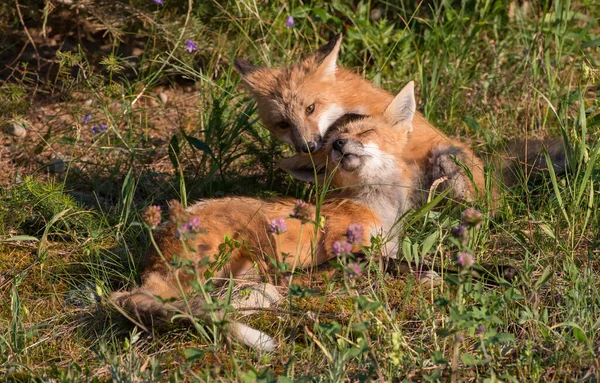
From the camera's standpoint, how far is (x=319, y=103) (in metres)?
5.52

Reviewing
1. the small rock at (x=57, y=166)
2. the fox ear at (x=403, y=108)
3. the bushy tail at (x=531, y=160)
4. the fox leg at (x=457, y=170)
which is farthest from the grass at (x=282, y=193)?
the fox ear at (x=403, y=108)

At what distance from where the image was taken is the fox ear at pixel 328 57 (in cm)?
550

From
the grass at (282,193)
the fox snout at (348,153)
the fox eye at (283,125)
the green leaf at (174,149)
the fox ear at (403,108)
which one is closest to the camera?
the grass at (282,193)

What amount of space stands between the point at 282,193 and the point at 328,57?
3.81 feet

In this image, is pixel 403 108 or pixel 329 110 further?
pixel 329 110

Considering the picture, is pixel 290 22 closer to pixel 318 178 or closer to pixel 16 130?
pixel 318 178

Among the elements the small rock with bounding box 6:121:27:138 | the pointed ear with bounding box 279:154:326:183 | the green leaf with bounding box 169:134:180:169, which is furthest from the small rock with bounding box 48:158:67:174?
the pointed ear with bounding box 279:154:326:183

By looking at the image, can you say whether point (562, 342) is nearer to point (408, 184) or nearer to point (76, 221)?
point (408, 184)

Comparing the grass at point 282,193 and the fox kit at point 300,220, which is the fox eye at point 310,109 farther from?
the fox kit at point 300,220

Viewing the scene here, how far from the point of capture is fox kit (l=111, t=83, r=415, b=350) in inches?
146

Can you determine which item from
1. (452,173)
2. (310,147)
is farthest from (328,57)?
(452,173)

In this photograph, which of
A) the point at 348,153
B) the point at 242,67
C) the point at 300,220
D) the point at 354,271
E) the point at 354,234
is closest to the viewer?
the point at 354,271

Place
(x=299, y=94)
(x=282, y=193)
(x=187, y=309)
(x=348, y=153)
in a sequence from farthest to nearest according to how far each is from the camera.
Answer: (x=299, y=94)
(x=282, y=193)
(x=348, y=153)
(x=187, y=309)

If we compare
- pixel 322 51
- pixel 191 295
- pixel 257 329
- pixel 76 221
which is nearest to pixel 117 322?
pixel 191 295
